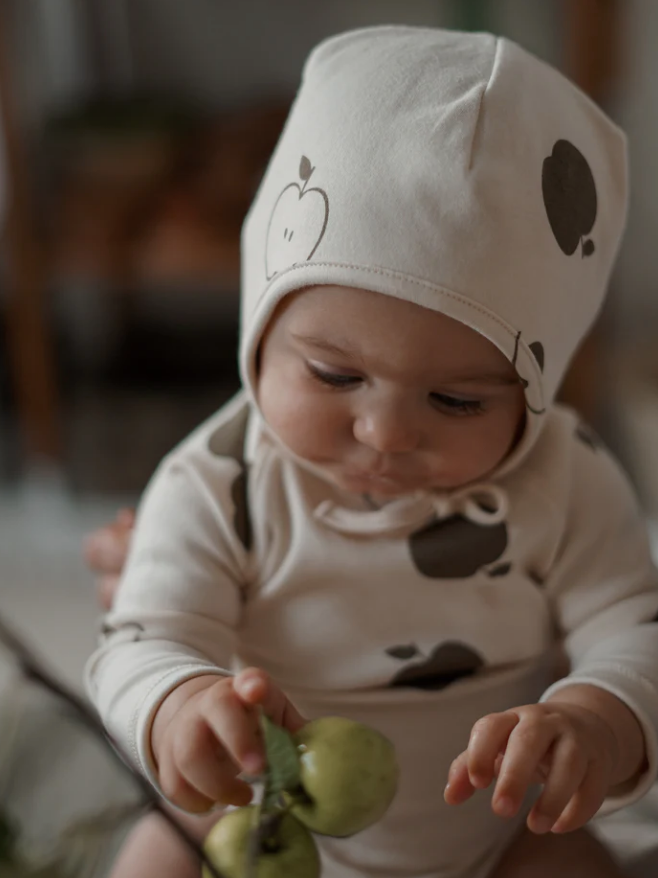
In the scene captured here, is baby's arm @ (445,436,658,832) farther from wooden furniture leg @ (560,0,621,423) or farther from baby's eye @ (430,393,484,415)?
wooden furniture leg @ (560,0,621,423)

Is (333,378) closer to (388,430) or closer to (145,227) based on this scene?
(388,430)

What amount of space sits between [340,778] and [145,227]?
121 centimetres

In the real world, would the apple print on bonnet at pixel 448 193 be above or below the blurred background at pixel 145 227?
above

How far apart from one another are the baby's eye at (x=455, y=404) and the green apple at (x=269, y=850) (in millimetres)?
219

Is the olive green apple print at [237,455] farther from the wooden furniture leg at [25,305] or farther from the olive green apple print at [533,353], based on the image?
the wooden furniture leg at [25,305]

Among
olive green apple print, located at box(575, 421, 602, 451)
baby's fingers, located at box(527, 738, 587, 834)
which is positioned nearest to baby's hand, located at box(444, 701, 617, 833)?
baby's fingers, located at box(527, 738, 587, 834)

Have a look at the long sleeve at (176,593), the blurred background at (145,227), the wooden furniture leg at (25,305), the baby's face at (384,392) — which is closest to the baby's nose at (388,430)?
the baby's face at (384,392)

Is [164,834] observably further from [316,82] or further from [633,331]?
[633,331]

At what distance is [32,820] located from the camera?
40cm

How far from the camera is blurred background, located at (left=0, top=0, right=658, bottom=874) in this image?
57.0 inches

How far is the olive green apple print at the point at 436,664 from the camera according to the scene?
0.60m

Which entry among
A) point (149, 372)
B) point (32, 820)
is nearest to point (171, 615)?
point (32, 820)

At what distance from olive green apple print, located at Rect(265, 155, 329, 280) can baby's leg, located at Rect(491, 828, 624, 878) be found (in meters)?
0.30

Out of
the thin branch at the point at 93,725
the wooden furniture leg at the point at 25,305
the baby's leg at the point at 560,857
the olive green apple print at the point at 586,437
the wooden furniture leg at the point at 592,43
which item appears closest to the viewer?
the thin branch at the point at 93,725
